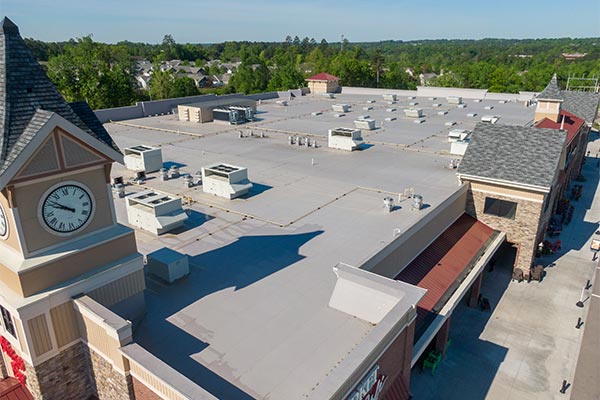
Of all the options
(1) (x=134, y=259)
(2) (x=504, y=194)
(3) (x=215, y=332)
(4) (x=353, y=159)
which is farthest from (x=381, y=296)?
(4) (x=353, y=159)

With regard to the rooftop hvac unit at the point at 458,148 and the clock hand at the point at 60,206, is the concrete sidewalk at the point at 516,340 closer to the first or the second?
the rooftop hvac unit at the point at 458,148

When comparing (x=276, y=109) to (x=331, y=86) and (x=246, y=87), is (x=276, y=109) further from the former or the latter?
(x=246, y=87)

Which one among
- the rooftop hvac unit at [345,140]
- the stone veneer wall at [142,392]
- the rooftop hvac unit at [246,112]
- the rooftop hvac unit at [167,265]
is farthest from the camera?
the rooftop hvac unit at [246,112]

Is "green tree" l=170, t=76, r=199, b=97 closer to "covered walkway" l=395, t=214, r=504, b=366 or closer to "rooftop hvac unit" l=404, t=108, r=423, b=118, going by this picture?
"rooftop hvac unit" l=404, t=108, r=423, b=118

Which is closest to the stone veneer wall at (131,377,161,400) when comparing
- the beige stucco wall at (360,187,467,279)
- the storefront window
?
the storefront window

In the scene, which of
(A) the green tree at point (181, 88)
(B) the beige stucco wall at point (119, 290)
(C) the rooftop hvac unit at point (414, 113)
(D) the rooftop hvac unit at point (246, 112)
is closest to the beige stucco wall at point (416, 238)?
(B) the beige stucco wall at point (119, 290)
